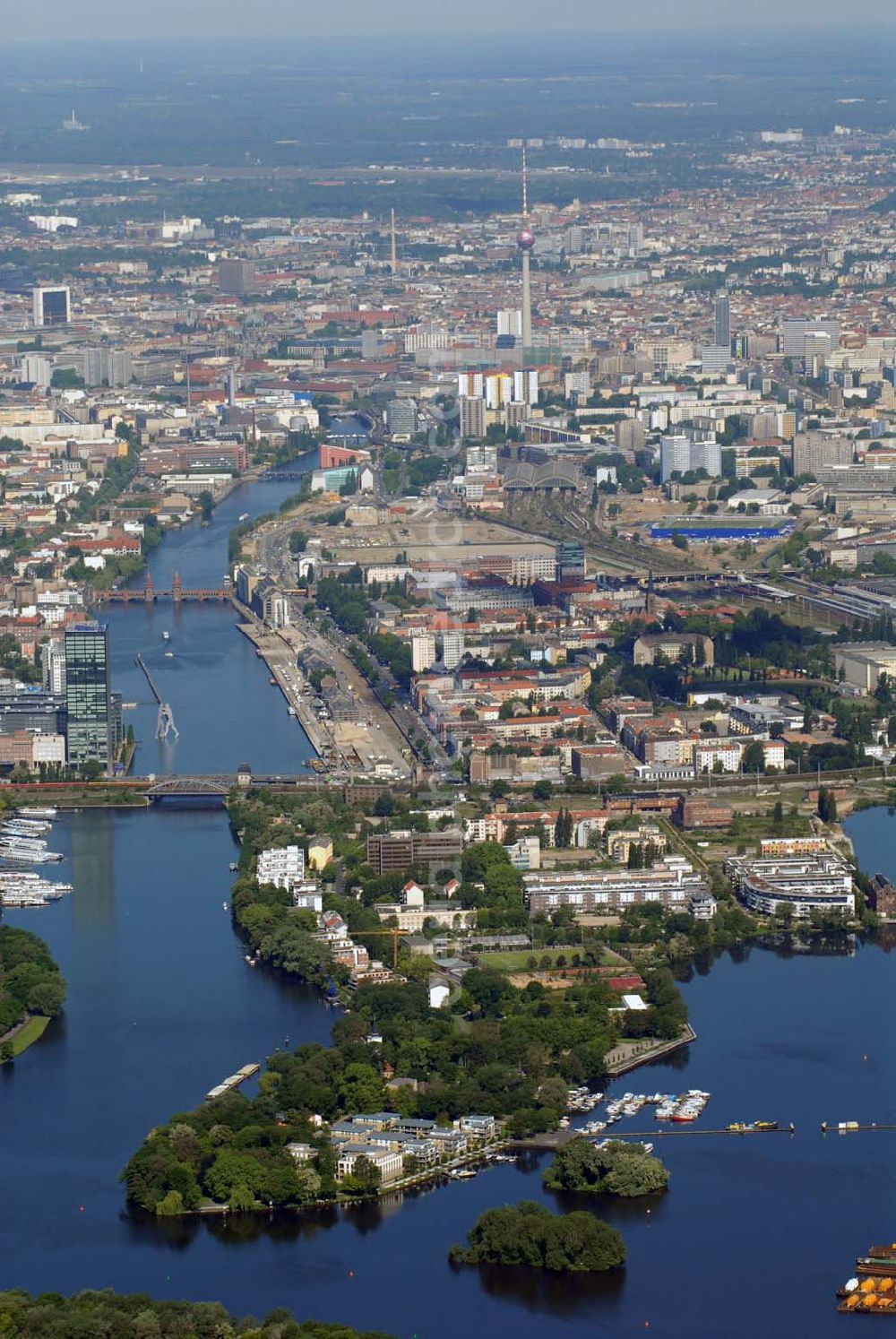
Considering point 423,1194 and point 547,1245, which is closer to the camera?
point 547,1245

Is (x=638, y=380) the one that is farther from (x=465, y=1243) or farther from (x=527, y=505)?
(x=465, y=1243)

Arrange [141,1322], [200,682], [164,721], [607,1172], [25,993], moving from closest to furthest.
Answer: [141,1322] < [607,1172] < [25,993] < [164,721] < [200,682]

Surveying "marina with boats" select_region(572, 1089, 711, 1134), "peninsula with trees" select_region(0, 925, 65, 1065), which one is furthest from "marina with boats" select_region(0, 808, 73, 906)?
"marina with boats" select_region(572, 1089, 711, 1134)

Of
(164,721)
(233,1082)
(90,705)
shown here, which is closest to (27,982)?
(233,1082)

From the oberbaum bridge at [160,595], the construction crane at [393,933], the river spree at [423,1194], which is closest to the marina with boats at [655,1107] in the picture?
the river spree at [423,1194]

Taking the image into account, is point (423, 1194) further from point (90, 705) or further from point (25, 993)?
point (90, 705)

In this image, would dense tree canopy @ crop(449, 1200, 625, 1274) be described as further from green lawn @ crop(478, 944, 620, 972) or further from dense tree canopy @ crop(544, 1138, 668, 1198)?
green lawn @ crop(478, 944, 620, 972)

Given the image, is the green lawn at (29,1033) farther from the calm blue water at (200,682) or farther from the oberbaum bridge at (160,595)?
the oberbaum bridge at (160,595)
